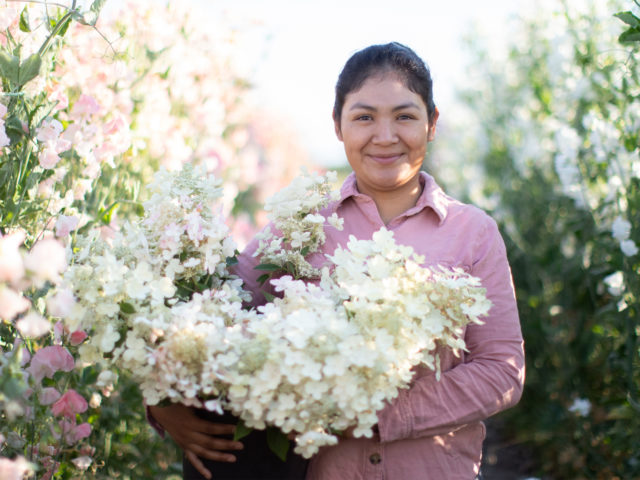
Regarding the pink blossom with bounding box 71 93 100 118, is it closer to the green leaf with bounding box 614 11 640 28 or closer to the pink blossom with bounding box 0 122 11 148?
the pink blossom with bounding box 0 122 11 148

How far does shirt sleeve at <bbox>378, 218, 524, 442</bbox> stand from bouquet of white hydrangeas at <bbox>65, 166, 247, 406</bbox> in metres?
0.44

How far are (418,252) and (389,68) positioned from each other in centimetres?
48

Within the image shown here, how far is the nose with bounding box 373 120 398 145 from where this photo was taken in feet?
5.43

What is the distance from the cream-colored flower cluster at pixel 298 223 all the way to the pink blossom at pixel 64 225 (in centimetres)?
46

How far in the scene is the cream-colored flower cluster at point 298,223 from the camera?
1601 millimetres

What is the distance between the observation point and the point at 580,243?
3279mm

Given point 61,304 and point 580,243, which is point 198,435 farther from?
point 580,243

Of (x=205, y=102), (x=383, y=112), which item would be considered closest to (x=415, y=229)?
(x=383, y=112)

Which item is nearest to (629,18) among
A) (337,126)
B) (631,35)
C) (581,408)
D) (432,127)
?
(631,35)

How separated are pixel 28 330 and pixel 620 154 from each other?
87.7 inches

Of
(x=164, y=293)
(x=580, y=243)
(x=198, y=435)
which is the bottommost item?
(x=198, y=435)

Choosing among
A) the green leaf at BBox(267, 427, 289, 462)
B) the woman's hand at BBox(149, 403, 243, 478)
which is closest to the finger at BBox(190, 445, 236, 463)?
the woman's hand at BBox(149, 403, 243, 478)

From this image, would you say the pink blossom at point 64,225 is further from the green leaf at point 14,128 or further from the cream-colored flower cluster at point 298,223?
the cream-colored flower cluster at point 298,223

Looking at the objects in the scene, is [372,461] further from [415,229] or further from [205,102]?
[205,102]
